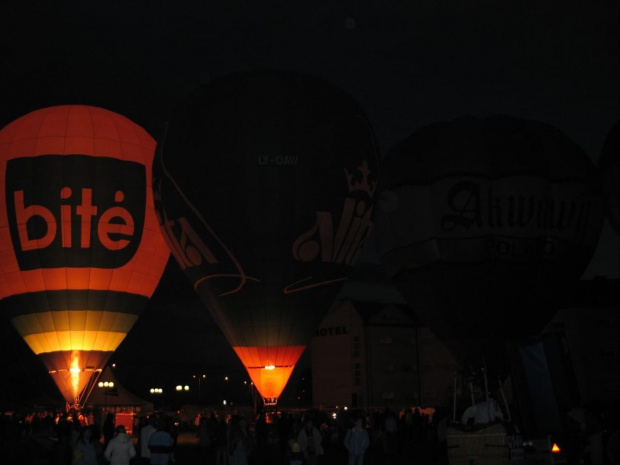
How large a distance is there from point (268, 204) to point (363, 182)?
11.1 ft

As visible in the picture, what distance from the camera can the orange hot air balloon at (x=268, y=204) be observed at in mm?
24594

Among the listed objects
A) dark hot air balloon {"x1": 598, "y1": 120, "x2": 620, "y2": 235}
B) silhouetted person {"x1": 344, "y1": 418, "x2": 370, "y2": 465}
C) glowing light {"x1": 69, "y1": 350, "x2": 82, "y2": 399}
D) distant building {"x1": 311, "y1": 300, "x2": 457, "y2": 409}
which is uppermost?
dark hot air balloon {"x1": 598, "y1": 120, "x2": 620, "y2": 235}

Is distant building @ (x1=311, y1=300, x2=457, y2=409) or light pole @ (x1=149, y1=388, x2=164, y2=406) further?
light pole @ (x1=149, y1=388, x2=164, y2=406)

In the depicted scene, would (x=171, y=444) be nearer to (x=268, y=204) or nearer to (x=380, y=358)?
(x=268, y=204)

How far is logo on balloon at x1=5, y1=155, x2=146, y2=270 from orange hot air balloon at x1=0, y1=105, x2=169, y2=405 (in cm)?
4

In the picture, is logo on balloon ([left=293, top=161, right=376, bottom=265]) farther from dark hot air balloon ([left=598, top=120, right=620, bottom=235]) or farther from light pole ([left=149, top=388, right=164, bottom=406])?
light pole ([left=149, top=388, right=164, bottom=406])

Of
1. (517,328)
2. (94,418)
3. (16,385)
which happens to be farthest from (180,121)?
(16,385)

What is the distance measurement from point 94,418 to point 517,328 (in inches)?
740

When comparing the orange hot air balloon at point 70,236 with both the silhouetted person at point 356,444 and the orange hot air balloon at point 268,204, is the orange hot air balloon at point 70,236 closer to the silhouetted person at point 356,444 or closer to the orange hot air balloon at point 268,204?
the orange hot air balloon at point 268,204

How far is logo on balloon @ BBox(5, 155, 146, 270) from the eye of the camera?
2978 centimetres

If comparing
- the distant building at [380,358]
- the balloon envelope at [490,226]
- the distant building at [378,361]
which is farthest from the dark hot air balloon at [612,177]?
the distant building at [378,361]

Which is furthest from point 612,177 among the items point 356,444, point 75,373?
point 75,373

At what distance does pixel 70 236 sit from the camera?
29.8 meters

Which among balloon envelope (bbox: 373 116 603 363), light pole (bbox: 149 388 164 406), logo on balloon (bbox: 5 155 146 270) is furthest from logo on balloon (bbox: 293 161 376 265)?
light pole (bbox: 149 388 164 406)
